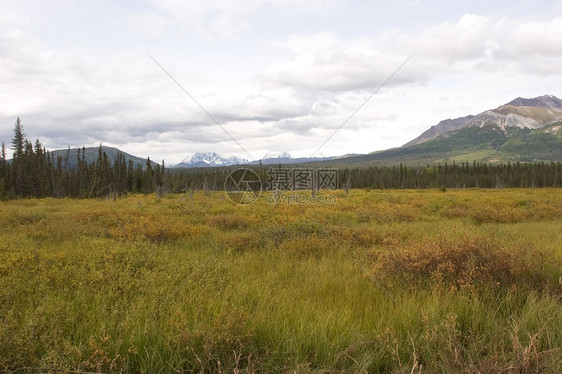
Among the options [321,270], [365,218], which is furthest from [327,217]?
[321,270]

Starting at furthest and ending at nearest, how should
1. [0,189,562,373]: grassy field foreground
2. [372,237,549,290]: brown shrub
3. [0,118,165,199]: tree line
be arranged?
[0,118,165,199]: tree line
[372,237,549,290]: brown shrub
[0,189,562,373]: grassy field foreground

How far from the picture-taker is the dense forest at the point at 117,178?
183 feet

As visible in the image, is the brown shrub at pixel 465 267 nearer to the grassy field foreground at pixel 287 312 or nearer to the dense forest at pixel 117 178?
the grassy field foreground at pixel 287 312

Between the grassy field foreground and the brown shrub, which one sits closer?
the grassy field foreground

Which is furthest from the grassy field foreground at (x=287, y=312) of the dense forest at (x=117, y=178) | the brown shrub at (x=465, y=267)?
the dense forest at (x=117, y=178)

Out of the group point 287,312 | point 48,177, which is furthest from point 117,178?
point 287,312

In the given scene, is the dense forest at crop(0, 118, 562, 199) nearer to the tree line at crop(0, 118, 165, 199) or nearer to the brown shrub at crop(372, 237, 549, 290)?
the tree line at crop(0, 118, 165, 199)

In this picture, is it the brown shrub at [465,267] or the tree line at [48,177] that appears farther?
the tree line at [48,177]

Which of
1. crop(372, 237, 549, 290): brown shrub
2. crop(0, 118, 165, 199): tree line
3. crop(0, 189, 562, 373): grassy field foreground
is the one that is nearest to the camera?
crop(0, 189, 562, 373): grassy field foreground

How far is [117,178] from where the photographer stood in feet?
226

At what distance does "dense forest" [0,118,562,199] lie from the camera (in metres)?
55.7

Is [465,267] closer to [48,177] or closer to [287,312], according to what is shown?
[287,312]

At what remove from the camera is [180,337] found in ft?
10.1

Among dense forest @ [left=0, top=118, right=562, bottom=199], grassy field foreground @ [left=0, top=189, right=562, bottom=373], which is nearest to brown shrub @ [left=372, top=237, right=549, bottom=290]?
grassy field foreground @ [left=0, top=189, right=562, bottom=373]
